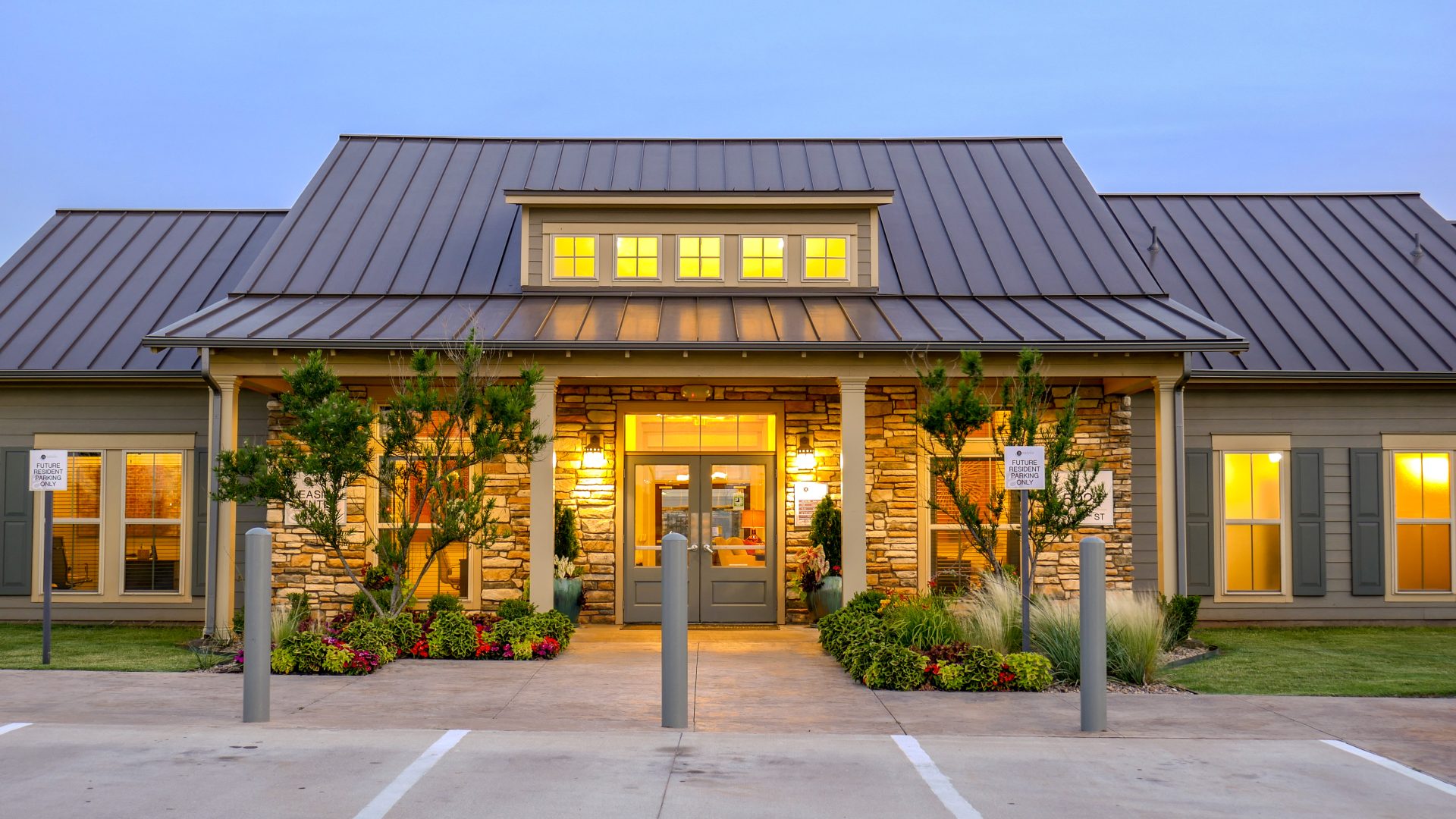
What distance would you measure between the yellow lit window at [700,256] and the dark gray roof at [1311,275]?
627 cm

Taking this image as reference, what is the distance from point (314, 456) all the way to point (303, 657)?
196 centimetres

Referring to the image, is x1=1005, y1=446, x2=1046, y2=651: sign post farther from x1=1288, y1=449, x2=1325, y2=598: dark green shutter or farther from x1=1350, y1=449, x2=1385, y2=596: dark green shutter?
x1=1350, y1=449, x2=1385, y2=596: dark green shutter

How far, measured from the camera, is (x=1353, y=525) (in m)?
14.9

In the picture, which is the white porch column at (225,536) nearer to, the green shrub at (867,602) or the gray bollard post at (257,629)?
the gray bollard post at (257,629)

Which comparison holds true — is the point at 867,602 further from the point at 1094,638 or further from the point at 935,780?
the point at 935,780

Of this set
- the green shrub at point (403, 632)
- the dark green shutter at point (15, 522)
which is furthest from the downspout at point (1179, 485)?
the dark green shutter at point (15, 522)

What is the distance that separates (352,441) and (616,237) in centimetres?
512

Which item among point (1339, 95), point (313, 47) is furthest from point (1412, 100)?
point (313, 47)

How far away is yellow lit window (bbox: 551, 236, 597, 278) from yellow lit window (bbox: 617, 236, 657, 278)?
0.33 m

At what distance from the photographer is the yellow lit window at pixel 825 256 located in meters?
A: 14.9

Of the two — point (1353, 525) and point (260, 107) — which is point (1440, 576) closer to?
point (1353, 525)

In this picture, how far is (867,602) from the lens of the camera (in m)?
12.2

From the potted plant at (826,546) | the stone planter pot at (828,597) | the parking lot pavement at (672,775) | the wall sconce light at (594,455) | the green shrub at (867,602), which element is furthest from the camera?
the wall sconce light at (594,455)

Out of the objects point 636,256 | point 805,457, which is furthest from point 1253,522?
point 636,256
